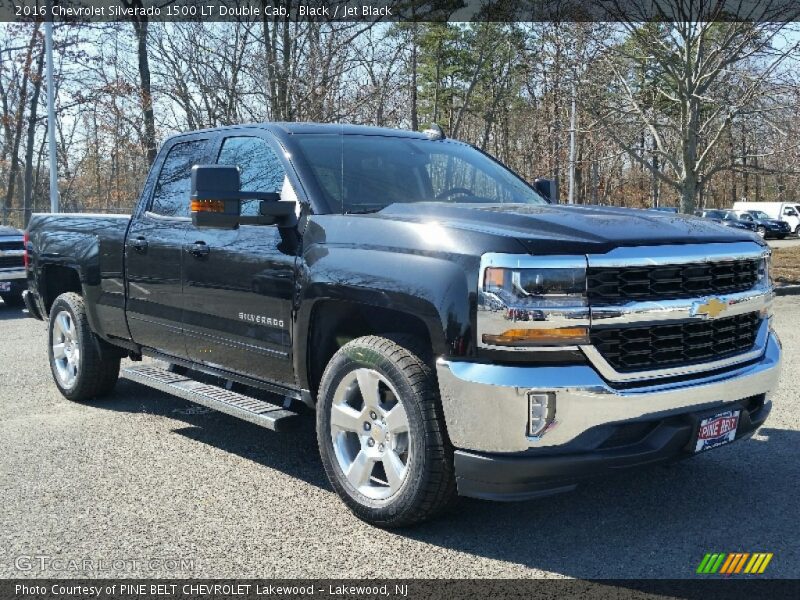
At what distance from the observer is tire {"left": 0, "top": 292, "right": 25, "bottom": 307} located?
13.5 meters

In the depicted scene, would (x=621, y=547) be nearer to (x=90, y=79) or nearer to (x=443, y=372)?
(x=443, y=372)

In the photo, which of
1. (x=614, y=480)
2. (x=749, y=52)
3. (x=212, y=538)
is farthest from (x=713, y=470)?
(x=749, y=52)

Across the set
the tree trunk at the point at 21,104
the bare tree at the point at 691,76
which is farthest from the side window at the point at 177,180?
the tree trunk at the point at 21,104

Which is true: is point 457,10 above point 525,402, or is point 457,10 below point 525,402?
above

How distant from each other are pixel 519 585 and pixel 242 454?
2381 millimetres

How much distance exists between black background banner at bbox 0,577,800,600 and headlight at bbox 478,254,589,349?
37.3 inches

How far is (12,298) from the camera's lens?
45.0ft

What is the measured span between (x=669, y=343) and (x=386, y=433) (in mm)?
1300

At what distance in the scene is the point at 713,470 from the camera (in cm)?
473

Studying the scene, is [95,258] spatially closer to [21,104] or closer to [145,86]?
[145,86]

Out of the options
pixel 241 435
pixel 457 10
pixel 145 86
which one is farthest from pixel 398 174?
pixel 145 86

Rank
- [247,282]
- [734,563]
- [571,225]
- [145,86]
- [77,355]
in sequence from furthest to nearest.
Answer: [145,86], [77,355], [247,282], [571,225], [734,563]

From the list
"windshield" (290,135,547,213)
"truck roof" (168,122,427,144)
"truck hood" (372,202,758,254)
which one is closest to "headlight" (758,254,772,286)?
"truck hood" (372,202,758,254)

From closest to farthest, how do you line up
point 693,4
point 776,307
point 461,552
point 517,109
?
1. point 461,552
2. point 776,307
3. point 693,4
4. point 517,109
